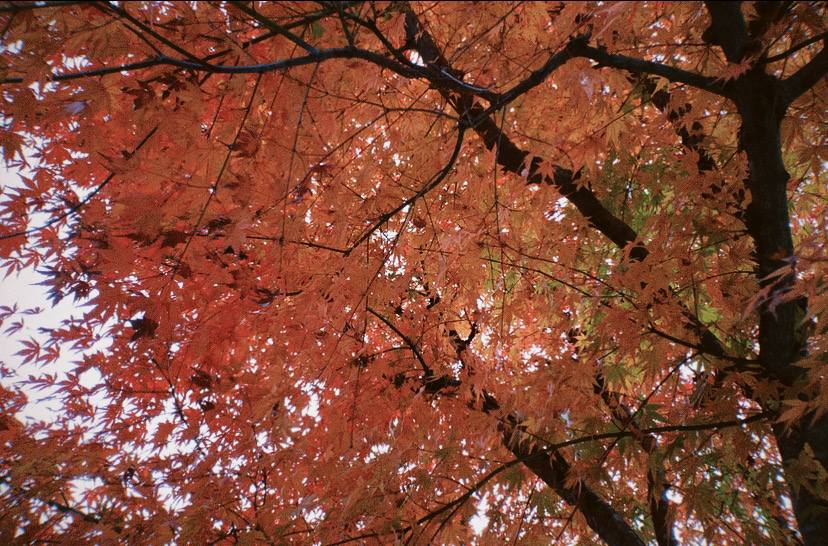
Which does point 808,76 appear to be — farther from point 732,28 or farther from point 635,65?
point 635,65

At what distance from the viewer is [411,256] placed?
3.73 meters

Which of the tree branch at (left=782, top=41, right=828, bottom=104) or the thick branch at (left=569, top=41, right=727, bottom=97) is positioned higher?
the tree branch at (left=782, top=41, right=828, bottom=104)

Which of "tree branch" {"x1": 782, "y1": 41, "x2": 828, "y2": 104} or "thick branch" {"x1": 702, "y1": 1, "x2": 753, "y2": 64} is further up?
"thick branch" {"x1": 702, "y1": 1, "x2": 753, "y2": 64}

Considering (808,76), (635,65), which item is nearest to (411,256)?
(635,65)

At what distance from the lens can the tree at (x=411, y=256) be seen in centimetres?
204

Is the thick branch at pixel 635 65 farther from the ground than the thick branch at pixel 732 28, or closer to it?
closer to it

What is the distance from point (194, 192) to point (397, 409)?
238cm

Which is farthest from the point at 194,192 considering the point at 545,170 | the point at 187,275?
the point at 545,170

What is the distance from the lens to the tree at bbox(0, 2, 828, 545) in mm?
2035

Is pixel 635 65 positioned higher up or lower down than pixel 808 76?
lower down

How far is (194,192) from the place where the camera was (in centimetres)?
219

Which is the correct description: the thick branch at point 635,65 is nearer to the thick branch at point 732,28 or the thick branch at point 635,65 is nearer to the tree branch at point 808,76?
the thick branch at point 732,28

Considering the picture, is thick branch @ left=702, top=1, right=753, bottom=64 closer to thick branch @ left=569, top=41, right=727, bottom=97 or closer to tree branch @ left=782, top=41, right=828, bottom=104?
thick branch @ left=569, top=41, right=727, bottom=97

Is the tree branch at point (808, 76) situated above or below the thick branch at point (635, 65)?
above
